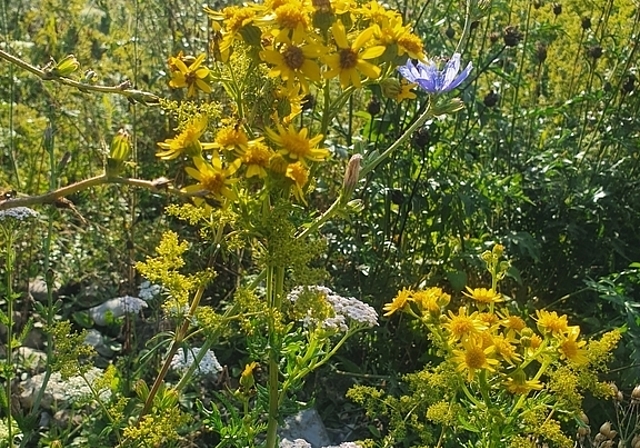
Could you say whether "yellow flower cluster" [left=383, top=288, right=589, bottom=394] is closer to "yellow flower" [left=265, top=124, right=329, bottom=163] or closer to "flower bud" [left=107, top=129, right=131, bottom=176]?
"yellow flower" [left=265, top=124, right=329, bottom=163]

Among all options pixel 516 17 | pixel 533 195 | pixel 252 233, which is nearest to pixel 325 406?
pixel 533 195

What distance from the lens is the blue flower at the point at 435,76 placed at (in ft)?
6.64

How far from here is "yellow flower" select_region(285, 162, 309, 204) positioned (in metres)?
1.48

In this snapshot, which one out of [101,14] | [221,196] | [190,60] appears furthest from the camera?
[101,14]

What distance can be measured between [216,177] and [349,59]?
1.00 feet

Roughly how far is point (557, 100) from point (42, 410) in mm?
2632

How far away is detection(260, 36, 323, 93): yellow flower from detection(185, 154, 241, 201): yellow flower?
0.17 metres

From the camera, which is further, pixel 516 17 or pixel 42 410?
pixel 516 17

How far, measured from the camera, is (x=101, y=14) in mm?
4758

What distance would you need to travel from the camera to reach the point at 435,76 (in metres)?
2.09

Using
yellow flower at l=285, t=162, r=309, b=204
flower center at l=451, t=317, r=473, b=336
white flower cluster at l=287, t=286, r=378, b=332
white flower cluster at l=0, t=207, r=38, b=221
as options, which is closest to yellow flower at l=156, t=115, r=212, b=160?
yellow flower at l=285, t=162, r=309, b=204

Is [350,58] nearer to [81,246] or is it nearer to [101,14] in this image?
[81,246]

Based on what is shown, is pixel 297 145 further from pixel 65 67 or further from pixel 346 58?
pixel 65 67

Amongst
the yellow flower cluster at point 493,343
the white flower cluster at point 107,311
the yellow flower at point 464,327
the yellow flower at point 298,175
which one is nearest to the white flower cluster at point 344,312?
the yellow flower cluster at point 493,343
